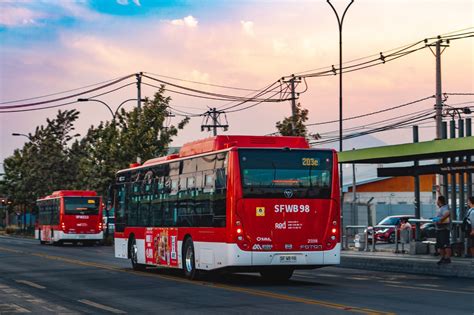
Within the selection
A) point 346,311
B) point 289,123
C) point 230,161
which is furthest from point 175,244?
point 289,123

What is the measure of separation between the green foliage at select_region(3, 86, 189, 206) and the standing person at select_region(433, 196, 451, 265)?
36.3 meters

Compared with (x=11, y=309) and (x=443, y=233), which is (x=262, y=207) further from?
(x=443, y=233)

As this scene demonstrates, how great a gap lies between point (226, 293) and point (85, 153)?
76879 mm

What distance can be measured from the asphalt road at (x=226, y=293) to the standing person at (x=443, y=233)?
1.14 m

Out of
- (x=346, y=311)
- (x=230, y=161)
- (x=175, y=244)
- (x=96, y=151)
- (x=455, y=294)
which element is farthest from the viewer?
(x=96, y=151)

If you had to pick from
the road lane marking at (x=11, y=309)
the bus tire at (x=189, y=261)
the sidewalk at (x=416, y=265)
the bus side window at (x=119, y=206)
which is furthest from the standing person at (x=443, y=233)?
the road lane marking at (x=11, y=309)

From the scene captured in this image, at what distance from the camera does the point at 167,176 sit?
25984 mm

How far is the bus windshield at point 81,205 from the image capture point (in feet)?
190

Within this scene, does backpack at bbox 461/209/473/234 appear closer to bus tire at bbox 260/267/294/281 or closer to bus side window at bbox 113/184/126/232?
bus tire at bbox 260/267/294/281

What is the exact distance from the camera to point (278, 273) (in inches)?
936

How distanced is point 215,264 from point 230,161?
91.0 inches

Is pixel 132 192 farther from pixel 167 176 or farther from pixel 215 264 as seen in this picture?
pixel 215 264

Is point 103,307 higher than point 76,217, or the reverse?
point 76,217

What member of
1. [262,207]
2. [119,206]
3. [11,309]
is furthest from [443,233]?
[11,309]
